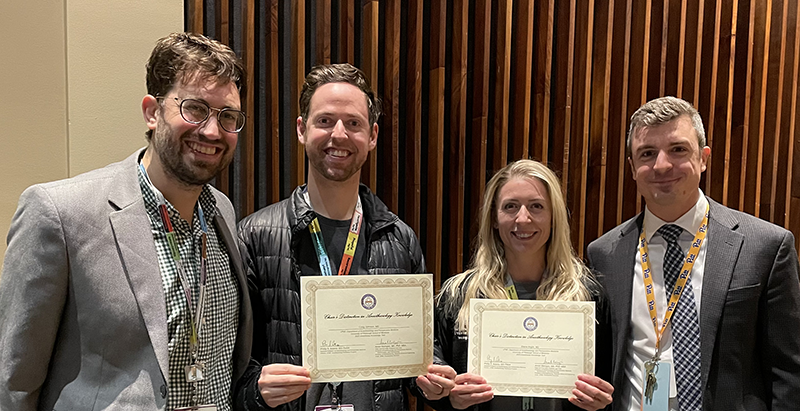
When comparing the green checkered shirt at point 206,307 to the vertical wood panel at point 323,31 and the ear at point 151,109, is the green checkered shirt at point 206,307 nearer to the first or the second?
the ear at point 151,109

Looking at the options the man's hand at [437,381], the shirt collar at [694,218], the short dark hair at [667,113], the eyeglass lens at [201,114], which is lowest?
the man's hand at [437,381]

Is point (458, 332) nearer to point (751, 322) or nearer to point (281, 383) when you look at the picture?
point (281, 383)

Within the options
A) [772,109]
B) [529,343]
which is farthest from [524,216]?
[772,109]

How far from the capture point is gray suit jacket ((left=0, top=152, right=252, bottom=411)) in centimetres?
141

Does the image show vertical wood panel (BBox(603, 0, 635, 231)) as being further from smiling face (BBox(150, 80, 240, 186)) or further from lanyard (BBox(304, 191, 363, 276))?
smiling face (BBox(150, 80, 240, 186))

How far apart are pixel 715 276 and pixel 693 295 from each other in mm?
107

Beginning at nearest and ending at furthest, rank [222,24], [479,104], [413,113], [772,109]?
[222,24], [413,113], [479,104], [772,109]

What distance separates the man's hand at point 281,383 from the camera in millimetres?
1657

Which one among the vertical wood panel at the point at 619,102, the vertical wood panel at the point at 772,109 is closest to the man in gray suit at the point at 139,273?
the vertical wood panel at the point at 619,102

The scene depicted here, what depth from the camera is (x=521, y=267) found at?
7.20ft

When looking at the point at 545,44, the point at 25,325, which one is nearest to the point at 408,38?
the point at 545,44

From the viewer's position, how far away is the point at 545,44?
3191 mm

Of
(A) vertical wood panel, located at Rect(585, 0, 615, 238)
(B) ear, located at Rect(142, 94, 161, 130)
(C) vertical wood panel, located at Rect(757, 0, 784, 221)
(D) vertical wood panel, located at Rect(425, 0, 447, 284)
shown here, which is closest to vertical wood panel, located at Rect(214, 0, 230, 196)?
(B) ear, located at Rect(142, 94, 161, 130)

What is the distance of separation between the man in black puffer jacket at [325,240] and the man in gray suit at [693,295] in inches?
31.9
